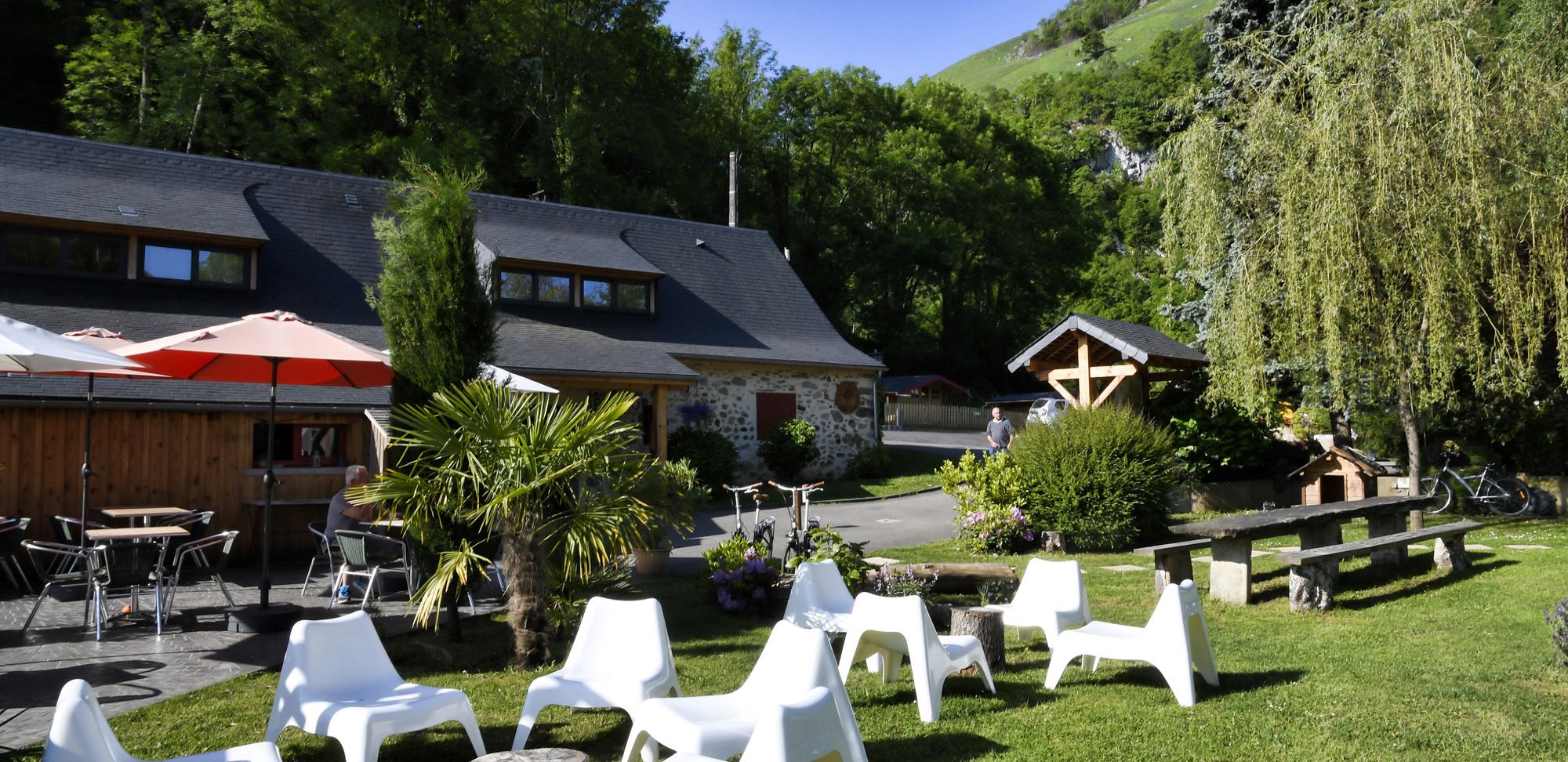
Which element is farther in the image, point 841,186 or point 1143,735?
point 841,186

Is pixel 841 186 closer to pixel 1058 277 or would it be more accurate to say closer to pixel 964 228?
pixel 964 228

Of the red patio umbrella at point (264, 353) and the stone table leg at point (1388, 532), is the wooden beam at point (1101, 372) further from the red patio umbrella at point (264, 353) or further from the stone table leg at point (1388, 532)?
the red patio umbrella at point (264, 353)

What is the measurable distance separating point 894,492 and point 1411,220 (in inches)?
394

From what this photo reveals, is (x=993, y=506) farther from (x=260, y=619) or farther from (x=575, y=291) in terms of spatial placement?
(x=575, y=291)

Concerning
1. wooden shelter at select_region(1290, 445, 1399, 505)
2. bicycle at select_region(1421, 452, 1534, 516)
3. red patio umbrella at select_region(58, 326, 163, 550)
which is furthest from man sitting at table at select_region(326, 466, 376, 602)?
wooden shelter at select_region(1290, 445, 1399, 505)

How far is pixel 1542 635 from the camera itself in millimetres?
6957

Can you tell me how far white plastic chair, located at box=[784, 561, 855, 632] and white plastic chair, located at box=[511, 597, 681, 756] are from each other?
57.5 inches

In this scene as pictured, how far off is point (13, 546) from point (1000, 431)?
1262 cm

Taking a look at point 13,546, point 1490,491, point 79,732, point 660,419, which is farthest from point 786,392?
point 79,732

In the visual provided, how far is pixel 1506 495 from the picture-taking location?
14555 millimetres

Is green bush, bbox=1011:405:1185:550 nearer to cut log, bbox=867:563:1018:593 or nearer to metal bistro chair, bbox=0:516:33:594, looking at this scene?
cut log, bbox=867:563:1018:593

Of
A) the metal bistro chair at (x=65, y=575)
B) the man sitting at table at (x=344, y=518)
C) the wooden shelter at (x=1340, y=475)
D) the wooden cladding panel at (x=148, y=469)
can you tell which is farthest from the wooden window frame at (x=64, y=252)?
the wooden shelter at (x=1340, y=475)

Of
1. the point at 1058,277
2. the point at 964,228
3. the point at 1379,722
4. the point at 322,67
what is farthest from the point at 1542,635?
the point at 1058,277

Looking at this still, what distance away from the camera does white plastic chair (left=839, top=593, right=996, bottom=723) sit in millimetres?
5391
